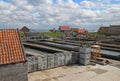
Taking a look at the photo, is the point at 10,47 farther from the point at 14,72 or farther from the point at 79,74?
the point at 79,74

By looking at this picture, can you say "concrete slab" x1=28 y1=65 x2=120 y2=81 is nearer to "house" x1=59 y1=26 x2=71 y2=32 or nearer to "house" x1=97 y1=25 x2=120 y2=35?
"house" x1=97 y1=25 x2=120 y2=35

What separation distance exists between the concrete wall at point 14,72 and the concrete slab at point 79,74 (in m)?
3.05

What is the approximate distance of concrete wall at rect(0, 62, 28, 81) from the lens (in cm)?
1211

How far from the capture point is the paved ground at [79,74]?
16031 millimetres

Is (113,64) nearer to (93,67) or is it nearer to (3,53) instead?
(93,67)

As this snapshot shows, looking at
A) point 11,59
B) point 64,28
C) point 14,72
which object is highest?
point 64,28

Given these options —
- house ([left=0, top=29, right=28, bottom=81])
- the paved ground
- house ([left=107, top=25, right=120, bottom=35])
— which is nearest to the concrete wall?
house ([left=0, top=29, right=28, bottom=81])

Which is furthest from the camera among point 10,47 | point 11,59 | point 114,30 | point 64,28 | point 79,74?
point 64,28

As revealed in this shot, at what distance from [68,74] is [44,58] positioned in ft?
11.2

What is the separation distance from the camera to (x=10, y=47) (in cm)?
1287

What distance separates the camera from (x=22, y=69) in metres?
12.7

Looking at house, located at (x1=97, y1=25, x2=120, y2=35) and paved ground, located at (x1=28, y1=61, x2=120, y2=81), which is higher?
house, located at (x1=97, y1=25, x2=120, y2=35)

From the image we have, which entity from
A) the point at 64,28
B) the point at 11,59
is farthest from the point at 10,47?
the point at 64,28

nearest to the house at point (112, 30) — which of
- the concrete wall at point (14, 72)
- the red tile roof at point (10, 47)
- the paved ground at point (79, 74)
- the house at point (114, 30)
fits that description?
the house at point (114, 30)
